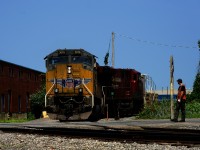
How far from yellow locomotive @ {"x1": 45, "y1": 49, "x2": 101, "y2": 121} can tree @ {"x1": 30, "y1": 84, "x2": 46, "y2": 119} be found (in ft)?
65.0

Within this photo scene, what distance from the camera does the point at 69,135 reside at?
12414 mm

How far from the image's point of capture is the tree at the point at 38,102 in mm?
44444

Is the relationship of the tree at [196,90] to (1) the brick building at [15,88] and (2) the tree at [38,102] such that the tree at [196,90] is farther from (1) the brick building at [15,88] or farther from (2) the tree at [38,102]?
(1) the brick building at [15,88]

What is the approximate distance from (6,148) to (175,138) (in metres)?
3.81

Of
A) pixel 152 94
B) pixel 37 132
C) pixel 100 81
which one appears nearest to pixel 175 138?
pixel 37 132

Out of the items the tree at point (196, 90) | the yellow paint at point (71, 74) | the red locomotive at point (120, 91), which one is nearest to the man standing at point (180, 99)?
the yellow paint at point (71, 74)

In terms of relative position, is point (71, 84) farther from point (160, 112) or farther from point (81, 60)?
point (160, 112)

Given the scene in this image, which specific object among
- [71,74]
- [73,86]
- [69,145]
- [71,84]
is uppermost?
[71,74]

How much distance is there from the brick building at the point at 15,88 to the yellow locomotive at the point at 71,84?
26363 millimetres

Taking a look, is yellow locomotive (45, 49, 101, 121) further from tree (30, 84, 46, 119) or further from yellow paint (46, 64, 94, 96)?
tree (30, 84, 46, 119)

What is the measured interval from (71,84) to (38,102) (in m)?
21.5

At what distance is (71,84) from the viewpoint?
23875 mm

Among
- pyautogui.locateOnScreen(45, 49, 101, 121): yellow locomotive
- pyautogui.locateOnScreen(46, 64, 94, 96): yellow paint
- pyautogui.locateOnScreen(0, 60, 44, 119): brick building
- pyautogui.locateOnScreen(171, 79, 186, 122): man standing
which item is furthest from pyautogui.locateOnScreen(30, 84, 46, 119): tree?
pyautogui.locateOnScreen(171, 79, 186, 122): man standing

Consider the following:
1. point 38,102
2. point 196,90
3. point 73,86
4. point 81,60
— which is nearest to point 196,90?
point 196,90
